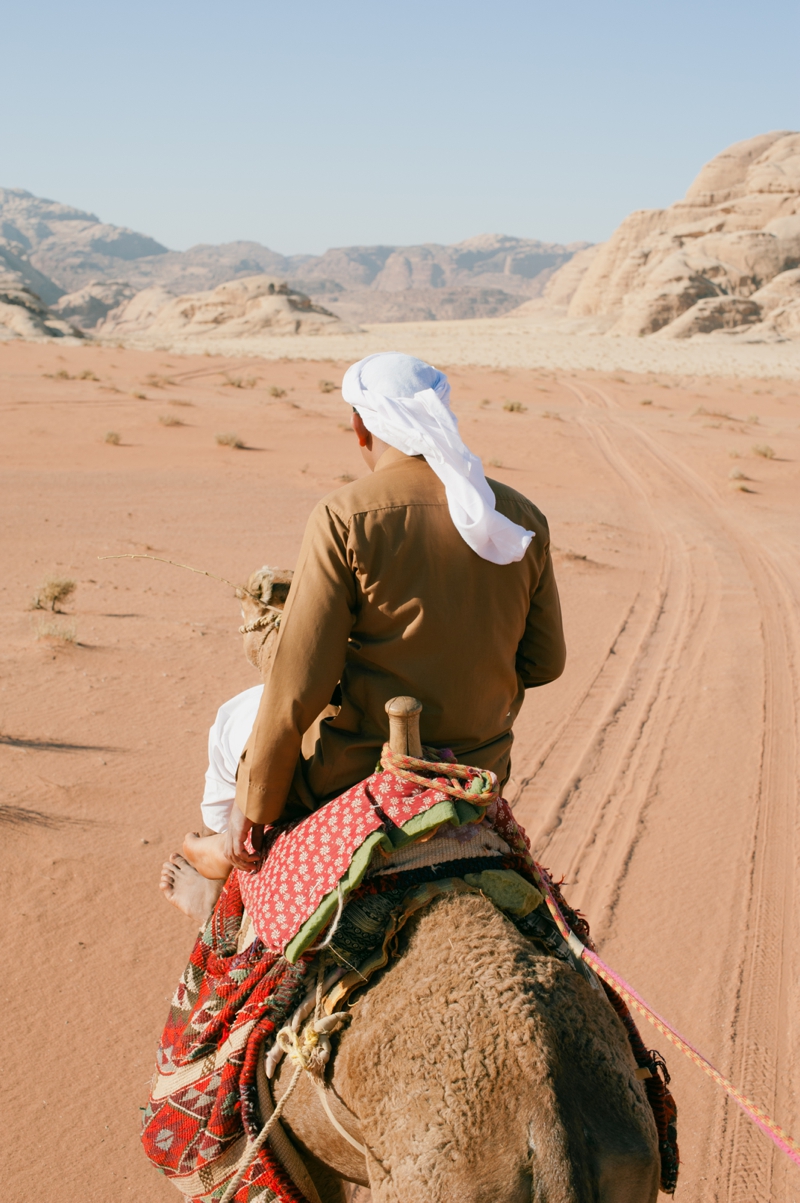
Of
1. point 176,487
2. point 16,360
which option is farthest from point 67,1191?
point 16,360

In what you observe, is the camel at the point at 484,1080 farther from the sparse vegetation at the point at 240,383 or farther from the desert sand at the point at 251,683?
the sparse vegetation at the point at 240,383

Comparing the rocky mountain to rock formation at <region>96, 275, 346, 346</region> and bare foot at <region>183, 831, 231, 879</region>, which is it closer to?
rock formation at <region>96, 275, 346, 346</region>

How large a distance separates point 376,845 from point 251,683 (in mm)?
5505

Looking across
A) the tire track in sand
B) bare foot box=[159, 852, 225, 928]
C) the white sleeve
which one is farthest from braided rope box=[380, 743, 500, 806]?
the tire track in sand

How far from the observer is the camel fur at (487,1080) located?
5.21 feet

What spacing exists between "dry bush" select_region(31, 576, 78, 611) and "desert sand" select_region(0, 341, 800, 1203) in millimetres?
228

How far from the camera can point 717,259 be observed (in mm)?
62344

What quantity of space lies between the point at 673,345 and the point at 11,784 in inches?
2009


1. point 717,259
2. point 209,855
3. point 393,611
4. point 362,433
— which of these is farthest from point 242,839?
point 717,259

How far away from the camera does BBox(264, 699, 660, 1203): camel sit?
5.22ft

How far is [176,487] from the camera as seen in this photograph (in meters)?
14.1

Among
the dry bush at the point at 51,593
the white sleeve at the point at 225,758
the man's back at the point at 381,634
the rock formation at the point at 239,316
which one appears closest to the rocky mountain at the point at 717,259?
the rock formation at the point at 239,316

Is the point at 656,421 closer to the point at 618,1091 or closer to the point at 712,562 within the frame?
the point at 712,562

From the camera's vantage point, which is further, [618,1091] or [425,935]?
[425,935]
